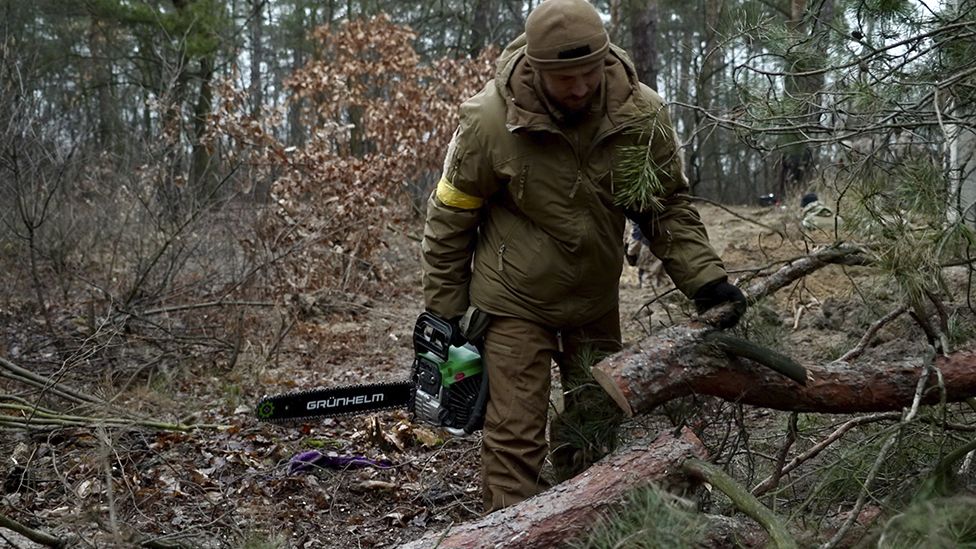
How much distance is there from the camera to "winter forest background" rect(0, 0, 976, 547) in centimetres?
306

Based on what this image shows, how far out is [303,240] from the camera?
746cm

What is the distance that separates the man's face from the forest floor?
917 mm

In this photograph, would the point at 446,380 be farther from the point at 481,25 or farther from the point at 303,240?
the point at 481,25

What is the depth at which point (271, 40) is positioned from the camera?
24922 mm

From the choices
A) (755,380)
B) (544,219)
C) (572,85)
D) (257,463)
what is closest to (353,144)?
(257,463)

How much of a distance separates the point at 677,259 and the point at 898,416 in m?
0.92

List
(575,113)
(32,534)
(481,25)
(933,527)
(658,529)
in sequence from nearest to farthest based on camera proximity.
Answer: (933,527) < (658,529) < (32,534) < (575,113) < (481,25)

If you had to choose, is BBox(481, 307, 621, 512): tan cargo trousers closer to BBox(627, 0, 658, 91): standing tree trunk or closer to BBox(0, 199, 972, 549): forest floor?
BBox(0, 199, 972, 549): forest floor

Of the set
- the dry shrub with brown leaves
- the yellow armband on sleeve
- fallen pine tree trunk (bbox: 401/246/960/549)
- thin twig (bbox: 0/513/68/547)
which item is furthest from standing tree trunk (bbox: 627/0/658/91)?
thin twig (bbox: 0/513/68/547)

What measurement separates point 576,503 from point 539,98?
140cm

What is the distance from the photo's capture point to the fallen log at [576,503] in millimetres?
2660

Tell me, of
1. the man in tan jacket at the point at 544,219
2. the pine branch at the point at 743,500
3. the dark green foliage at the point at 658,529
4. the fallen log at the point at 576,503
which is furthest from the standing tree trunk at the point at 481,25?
the dark green foliage at the point at 658,529

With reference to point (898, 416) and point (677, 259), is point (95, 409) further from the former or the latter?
point (898, 416)

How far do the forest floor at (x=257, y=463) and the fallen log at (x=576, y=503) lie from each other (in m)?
0.42
